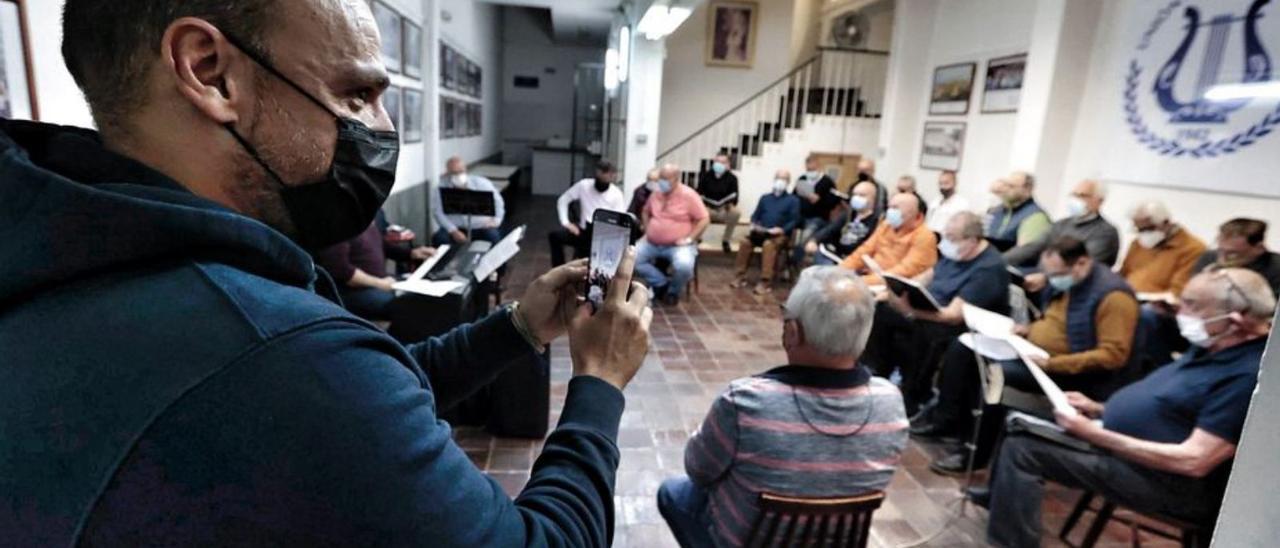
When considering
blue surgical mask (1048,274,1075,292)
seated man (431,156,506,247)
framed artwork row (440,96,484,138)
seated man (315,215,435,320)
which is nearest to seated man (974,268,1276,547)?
blue surgical mask (1048,274,1075,292)

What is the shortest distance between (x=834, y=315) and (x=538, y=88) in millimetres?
12911

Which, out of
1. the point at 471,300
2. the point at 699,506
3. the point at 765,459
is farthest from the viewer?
the point at 471,300

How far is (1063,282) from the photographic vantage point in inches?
116

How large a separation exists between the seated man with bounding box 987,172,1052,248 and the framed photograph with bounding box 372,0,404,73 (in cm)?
485

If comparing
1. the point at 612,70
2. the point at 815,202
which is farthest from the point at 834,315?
the point at 612,70

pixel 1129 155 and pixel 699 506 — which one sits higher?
pixel 1129 155

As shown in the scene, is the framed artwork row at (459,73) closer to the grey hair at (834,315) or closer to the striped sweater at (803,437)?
the grey hair at (834,315)

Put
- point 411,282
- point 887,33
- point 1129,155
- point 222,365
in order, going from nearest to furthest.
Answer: point 222,365 → point 411,282 → point 1129,155 → point 887,33

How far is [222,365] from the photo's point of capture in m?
0.48

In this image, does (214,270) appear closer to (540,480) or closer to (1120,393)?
(540,480)

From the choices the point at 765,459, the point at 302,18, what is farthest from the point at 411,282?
the point at 302,18

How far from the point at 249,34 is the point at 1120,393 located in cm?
274

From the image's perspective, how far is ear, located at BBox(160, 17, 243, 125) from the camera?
1.94 ft

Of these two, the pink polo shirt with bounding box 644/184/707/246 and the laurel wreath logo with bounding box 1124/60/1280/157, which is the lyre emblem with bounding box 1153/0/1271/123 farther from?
the pink polo shirt with bounding box 644/184/707/246
